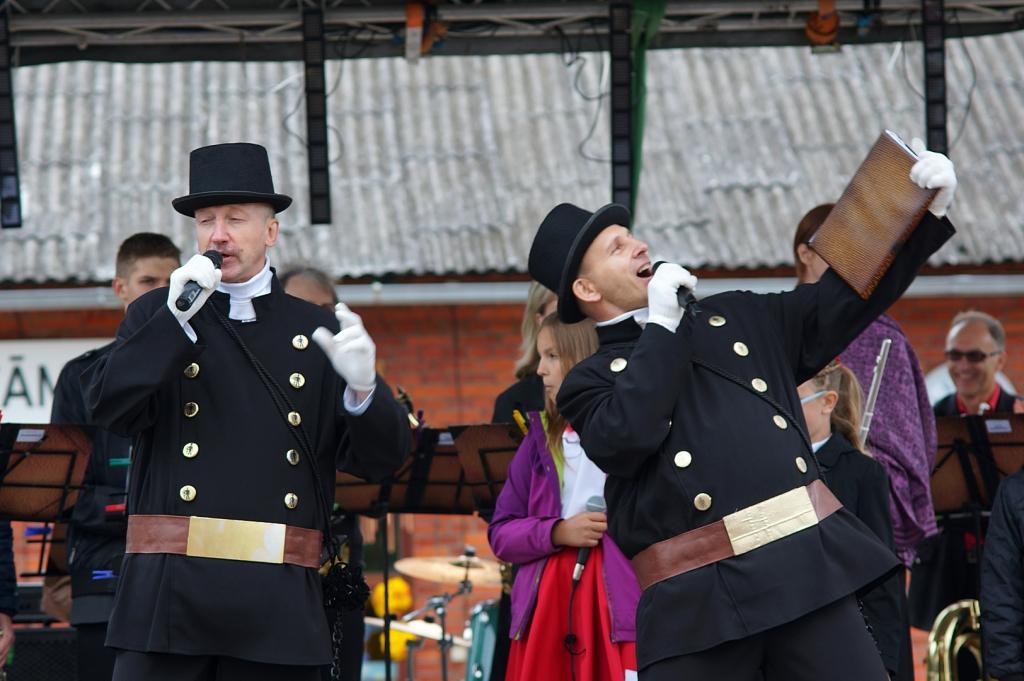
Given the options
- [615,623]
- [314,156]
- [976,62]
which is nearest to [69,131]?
[314,156]

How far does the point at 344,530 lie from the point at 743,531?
119 inches

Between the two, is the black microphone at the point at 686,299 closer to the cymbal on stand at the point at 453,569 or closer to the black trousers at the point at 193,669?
the black trousers at the point at 193,669

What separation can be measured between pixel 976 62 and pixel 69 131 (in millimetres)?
7717

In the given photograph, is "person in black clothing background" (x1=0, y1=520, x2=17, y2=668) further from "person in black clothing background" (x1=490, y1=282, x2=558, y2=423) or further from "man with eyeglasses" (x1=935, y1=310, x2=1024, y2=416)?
"man with eyeglasses" (x1=935, y1=310, x2=1024, y2=416)

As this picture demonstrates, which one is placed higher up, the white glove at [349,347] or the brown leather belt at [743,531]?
the white glove at [349,347]

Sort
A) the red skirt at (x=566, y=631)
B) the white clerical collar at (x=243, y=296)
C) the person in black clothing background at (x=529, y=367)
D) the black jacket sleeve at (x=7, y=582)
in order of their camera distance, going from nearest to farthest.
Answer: the white clerical collar at (x=243, y=296) < the red skirt at (x=566, y=631) < the black jacket sleeve at (x=7, y=582) < the person in black clothing background at (x=529, y=367)

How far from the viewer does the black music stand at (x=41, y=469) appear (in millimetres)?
6004

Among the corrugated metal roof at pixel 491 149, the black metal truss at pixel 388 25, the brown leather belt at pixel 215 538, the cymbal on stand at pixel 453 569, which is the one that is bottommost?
the brown leather belt at pixel 215 538

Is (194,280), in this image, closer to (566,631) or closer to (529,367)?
(566,631)

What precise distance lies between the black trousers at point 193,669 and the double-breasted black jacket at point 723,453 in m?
1.06

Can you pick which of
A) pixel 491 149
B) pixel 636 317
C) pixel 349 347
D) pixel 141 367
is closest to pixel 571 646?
pixel 636 317

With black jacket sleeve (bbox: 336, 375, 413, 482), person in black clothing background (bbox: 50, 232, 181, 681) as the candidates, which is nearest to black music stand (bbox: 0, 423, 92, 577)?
person in black clothing background (bbox: 50, 232, 181, 681)

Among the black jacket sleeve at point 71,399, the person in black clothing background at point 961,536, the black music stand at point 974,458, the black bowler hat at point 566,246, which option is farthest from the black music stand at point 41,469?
the person in black clothing background at point 961,536

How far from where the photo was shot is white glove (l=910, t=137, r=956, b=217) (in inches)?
156
